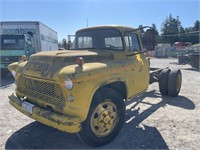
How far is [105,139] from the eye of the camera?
4.21 m

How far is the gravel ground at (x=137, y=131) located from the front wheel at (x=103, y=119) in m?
0.23

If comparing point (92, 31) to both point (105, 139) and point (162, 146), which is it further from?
point (162, 146)

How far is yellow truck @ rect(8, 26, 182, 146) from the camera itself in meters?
3.63

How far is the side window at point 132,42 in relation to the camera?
5303mm

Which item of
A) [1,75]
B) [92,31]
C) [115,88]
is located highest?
[92,31]

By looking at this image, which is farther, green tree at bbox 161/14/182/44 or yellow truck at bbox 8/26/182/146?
green tree at bbox 161/14/182/44

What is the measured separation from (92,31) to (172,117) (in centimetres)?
310

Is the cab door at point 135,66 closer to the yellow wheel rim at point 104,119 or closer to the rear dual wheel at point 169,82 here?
the yellow wheel rim at point 104,119

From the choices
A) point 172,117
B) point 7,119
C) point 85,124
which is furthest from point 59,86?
point 172,117

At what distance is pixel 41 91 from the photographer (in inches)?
163

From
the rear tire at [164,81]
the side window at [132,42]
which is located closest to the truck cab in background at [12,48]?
the rear tire at [164,81]

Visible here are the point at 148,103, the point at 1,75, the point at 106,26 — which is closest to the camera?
the point at 106,26

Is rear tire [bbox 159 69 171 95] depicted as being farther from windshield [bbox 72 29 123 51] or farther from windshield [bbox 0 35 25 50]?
windshield [bbox 0 35 25 50]

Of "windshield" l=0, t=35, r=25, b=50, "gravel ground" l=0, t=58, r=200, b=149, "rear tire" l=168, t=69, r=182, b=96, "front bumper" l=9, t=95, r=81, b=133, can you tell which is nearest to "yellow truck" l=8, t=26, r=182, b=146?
"front bumper" l=9, t=95, r=81, b=133
